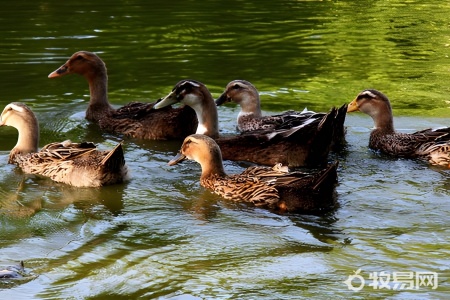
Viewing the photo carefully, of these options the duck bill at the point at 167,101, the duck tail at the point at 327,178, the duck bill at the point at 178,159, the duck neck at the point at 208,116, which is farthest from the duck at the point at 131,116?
the duck tail at the point at 327,178

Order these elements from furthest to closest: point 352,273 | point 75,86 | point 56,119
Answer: point 75,86 → point 56,119 → point 352,273

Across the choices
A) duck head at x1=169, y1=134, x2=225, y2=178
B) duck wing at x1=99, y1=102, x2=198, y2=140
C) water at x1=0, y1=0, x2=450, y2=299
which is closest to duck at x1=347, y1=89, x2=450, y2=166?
water at x1=0, y1=0, x2=450, y2=299

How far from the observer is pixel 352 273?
7.84 meters

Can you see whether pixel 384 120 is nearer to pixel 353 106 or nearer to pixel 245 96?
pixel 353 106

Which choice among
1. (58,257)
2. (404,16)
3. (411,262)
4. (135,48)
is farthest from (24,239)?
(404,16)

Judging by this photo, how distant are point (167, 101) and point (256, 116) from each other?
50.3 inches

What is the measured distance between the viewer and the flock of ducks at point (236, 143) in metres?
9.59

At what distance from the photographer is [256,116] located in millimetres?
12891

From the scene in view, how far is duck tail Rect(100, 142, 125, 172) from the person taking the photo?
1026 centimetres

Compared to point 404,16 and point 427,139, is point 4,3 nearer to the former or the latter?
point 404,16

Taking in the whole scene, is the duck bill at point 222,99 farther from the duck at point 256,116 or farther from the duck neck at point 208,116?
the duck neck at point 208,116

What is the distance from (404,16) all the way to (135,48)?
23.3ft

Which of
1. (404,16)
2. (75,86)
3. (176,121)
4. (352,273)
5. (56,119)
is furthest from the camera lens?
(404,16)

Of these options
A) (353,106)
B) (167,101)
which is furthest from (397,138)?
(167,101)
